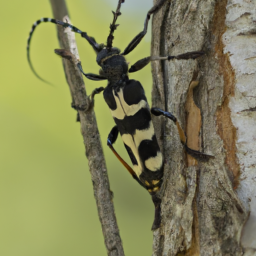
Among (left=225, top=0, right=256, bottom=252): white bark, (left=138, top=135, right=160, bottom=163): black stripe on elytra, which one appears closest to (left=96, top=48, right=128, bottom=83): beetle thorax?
(left=138, top=135, right=160, bottom=163): black stripe on elytra

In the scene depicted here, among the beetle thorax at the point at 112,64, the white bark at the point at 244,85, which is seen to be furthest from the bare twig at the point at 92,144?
the white bark at the point at 244,85

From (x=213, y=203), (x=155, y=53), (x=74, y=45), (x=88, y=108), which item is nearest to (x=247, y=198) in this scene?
(x=213, y=203)

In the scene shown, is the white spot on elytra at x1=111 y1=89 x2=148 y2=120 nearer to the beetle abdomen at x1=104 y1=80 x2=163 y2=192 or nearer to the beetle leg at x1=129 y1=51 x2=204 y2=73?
the beetle abdomen at x1=104 y1=80 x2=163 y2=192

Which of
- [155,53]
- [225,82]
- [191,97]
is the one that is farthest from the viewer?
[155,53]

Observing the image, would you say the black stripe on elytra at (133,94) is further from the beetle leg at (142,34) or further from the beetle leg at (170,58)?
the beetle leg at (142,34)

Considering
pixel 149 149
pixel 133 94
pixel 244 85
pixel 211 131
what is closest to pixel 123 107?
pixel 133 94

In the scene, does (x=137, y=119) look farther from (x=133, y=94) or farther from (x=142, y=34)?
(x=142, y=34)

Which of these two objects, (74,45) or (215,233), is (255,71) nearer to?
(215,233)
